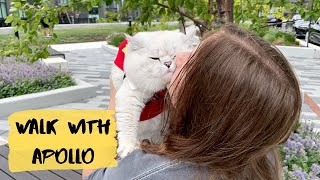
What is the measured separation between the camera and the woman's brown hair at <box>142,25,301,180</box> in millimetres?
759

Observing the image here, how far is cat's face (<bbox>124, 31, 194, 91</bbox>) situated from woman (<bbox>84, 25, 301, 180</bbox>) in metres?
0.22

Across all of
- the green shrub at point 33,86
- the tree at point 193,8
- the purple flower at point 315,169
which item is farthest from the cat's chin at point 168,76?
the green shrub at point 33,86

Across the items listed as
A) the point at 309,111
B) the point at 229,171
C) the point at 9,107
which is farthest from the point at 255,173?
the point at 309,111

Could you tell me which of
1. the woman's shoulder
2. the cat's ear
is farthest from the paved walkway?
the woman's shoulder

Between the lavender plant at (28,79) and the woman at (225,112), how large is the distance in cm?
392

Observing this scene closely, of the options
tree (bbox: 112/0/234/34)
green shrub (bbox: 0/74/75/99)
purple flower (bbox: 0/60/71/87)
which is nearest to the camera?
tree (bbox: 112/0/234/34)

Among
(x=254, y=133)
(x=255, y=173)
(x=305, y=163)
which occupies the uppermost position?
(x=254, y=133)

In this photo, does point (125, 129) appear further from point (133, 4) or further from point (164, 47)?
point (133, 4)

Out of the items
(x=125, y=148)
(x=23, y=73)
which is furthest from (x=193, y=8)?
(x=23, y=73)

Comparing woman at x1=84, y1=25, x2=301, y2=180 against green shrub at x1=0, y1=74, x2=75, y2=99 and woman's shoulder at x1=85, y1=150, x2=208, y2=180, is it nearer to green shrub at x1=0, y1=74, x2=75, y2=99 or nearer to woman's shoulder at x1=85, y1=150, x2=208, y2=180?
woman's shoulder at x1=85, y1=150, x2=208, y2=180

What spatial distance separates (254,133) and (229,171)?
12cm

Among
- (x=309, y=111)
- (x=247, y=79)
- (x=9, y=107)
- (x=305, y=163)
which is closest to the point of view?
(x=247, y=79)

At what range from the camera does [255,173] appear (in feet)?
2.86

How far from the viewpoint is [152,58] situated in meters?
1.10
